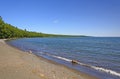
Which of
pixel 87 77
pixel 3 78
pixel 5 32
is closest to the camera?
pixel 3 78

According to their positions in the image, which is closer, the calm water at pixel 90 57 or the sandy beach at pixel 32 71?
the sandy beach at pixel 32 71

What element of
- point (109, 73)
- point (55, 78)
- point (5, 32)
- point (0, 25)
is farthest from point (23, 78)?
point (5, 32)

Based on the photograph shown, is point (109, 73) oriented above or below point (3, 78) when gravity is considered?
below

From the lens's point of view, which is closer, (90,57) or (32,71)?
(32,71)

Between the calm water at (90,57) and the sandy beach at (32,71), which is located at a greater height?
the sandy beach at (32,71)

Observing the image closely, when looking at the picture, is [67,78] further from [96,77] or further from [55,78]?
[96,77]

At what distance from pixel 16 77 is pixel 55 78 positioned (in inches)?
102

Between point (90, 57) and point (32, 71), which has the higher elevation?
point (32, 71)

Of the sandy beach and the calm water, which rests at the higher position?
the sandy beach

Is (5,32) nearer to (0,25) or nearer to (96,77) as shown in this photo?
(0,25)

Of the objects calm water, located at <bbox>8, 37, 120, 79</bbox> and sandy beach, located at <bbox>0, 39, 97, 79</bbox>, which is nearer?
sandy beach, located at <bbox>0, 39, 97, 79</bbox>

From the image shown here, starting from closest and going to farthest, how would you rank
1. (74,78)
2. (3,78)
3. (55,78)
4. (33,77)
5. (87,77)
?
1. (3,78)
2. (33,77)
3. (55,78)
4. (74,78)
5. (87,77)

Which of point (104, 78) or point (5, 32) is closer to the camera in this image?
point (104, 78)

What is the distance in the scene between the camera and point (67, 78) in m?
12.8
